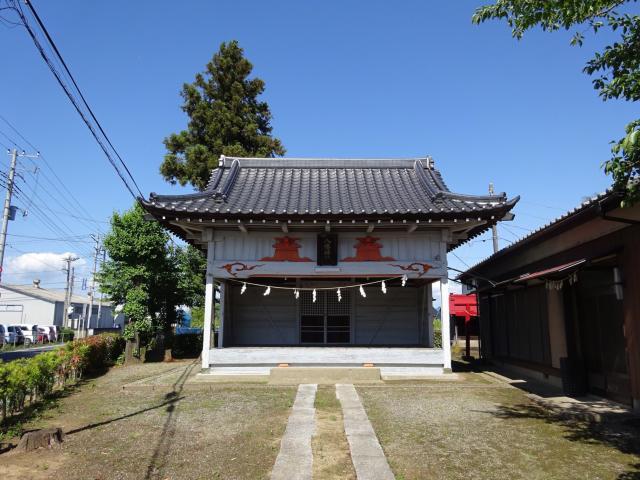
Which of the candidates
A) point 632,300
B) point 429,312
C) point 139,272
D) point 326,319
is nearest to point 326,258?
point 326,319

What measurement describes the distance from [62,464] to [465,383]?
8.52m

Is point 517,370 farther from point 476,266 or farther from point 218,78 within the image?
point 218,78

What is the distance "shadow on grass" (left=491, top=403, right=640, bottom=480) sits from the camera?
Answer: 5.59 metres

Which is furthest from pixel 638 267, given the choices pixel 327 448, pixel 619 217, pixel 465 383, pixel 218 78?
pixel 218 78

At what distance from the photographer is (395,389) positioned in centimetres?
976

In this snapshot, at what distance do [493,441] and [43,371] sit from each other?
8.33 meters

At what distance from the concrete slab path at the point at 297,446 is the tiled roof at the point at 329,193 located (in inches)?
191

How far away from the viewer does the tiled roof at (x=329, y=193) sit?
10.8 metres

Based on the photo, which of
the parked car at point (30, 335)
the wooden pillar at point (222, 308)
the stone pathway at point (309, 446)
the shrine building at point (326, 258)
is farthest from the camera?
the parked car at point (30, 335)

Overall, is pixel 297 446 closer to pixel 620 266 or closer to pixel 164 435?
pixel 164 435

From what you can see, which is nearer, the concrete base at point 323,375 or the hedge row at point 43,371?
the hedge row at point 43,371

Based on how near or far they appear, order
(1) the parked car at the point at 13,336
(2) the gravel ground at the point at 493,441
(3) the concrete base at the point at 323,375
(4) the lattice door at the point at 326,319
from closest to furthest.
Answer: (2) the gravel ground at the point at 493,441 → (3) the concrete base at the point at 323,375 → (4) the lattice door at the point at 326,319 → (1) the parked car at the point at 13,336

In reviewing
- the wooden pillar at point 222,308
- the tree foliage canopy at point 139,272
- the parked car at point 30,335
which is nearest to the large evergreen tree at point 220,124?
the tree foliage canopy at point 139,272

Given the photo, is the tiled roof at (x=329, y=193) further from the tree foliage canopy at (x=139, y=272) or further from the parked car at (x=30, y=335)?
the parked car at (x=30, y=335)
